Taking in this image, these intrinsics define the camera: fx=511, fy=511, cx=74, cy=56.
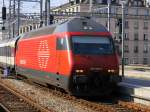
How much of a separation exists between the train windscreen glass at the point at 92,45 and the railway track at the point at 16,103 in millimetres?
2790

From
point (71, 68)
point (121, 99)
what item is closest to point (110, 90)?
point (121, 99)

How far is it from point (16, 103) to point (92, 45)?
3.74 meters

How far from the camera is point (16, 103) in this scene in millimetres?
19250

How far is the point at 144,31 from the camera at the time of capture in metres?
109

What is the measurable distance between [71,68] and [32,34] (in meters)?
9.05

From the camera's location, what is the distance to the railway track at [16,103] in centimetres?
1700

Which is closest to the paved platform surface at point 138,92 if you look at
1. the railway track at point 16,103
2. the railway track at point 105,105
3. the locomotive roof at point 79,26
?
the railway track at point 105,105

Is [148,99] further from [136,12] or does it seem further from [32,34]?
[136,12]

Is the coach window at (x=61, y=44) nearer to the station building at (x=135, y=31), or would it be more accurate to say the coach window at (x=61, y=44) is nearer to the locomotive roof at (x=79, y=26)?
the locomotive roof at (x=79, y=26)

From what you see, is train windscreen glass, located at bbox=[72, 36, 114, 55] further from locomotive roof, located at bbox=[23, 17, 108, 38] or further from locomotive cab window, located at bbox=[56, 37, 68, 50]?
locomotive roof, located at bbox=[23, 17, 108, 38]

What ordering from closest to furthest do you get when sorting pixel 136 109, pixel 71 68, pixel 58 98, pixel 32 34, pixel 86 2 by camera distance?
pixel 136 109
pixel 71 68
pixel 58 98
pixel 32 34
pixel 86 2

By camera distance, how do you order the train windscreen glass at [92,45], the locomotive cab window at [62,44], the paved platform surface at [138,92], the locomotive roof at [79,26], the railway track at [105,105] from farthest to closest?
A: 1. the locomotive roof at [79,26]
2. the locomotive cab window at [62,44]
3. the train windscreen glass at [92,45]
4. the paved platform surface at [138,92]
5. the railway track at [105,105]

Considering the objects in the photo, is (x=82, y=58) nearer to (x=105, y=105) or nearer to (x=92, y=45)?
(x=92, y=45)

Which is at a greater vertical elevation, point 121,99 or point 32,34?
A: point 32,34
